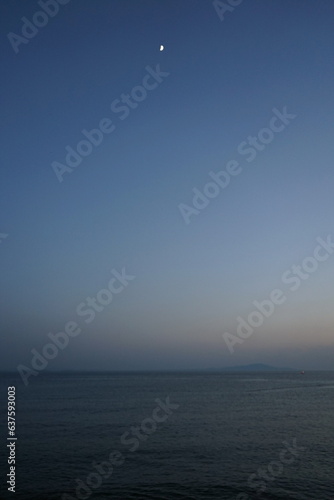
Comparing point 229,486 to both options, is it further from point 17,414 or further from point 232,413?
point 17,414

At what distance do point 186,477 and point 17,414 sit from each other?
147 feet

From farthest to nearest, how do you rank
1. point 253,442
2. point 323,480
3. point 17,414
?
1. point 17,414
2. point 253,442
3. point 323,480

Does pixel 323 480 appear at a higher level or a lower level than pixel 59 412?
lower

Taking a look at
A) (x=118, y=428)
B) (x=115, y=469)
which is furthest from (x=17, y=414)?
(x=115, y=469)

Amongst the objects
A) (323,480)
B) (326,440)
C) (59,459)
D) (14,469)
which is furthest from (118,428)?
(323,480)

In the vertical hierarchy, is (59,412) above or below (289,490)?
above

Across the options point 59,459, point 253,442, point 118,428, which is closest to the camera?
point 59,459

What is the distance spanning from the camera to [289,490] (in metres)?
29.0

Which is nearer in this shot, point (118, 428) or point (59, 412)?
point (118, 428)

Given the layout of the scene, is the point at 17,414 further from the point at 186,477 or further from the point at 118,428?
the point at 186,477

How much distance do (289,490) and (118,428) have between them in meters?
29.1

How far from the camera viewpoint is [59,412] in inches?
2675

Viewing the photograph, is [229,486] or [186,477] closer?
[229,486]

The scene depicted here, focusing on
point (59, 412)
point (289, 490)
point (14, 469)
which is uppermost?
point (59, 412)
